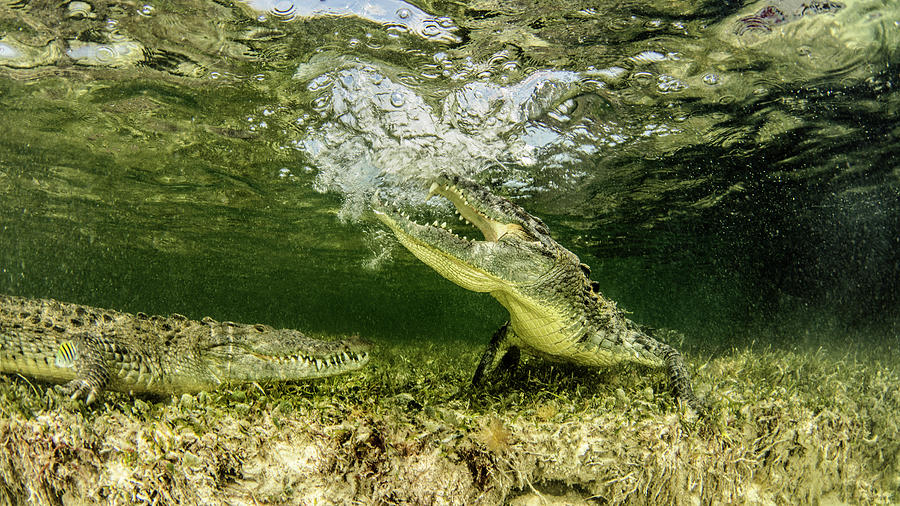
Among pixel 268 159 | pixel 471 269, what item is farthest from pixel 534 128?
pixel 268 159

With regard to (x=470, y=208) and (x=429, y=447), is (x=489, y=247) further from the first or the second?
(x=429, y=447)

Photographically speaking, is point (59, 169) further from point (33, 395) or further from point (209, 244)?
point (33, 395)

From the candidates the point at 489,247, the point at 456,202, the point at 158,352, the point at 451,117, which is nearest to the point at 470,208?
the point at 456,202

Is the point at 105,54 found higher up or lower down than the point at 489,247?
higher up

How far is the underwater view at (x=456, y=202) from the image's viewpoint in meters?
2.58

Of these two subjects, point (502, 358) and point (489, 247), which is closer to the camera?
point (489, 247)

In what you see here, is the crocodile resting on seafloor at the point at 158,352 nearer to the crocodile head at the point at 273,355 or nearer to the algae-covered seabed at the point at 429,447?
the crocodile head at the point at 273,355

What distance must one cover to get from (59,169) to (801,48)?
15.6 meters

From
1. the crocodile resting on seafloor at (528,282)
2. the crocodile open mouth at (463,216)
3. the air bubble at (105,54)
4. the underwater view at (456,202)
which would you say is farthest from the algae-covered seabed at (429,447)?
the air bubble at (105,54)

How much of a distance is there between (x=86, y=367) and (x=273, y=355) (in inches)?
51.9

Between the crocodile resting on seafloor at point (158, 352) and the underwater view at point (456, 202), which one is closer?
the underwater view at point (456, 202)

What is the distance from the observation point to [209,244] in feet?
63.7

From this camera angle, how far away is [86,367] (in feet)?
10.8

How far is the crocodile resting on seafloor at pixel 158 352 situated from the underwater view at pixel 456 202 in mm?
26
